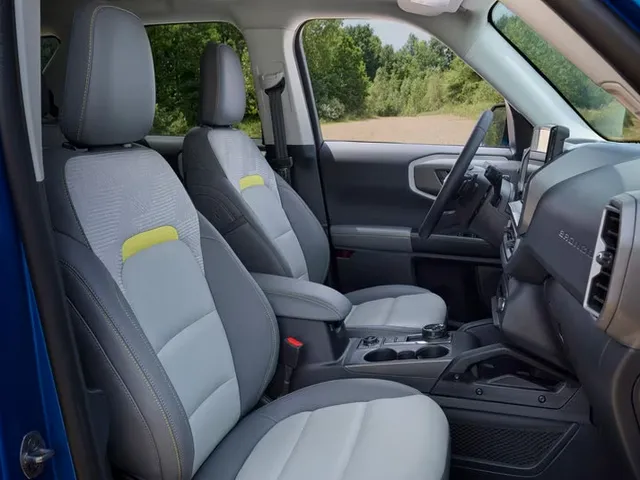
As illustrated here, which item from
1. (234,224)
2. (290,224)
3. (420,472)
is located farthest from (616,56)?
(290,224)

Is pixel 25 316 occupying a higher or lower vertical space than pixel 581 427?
higher

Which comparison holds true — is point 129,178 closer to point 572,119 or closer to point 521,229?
point 521,229

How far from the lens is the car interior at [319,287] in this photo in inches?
46.3

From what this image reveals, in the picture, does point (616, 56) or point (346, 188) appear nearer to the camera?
point (616, 56)

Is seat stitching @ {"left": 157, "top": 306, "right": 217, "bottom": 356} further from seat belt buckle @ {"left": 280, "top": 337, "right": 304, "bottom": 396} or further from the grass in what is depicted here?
the grass

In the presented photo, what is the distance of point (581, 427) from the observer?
1621 millimetres

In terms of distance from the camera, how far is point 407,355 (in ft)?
6.19

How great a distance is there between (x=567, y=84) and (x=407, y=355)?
3.59 feet

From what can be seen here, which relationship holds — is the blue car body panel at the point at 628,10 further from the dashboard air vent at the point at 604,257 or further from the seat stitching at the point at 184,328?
the seat stitching at the point at 184,328

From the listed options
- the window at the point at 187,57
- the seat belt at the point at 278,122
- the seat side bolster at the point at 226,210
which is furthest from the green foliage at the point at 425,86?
the seat side bolster at the point at 226,210

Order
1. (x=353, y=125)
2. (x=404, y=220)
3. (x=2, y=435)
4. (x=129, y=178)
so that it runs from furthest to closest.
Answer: (x=353, y=125) → (x=404, y=220) → (x=129, y=178) → (x=2, y=435)

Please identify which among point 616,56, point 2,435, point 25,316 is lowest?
point 2,435

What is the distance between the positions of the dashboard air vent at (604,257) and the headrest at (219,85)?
5.04ft

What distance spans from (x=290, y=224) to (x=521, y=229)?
48.0 inches
